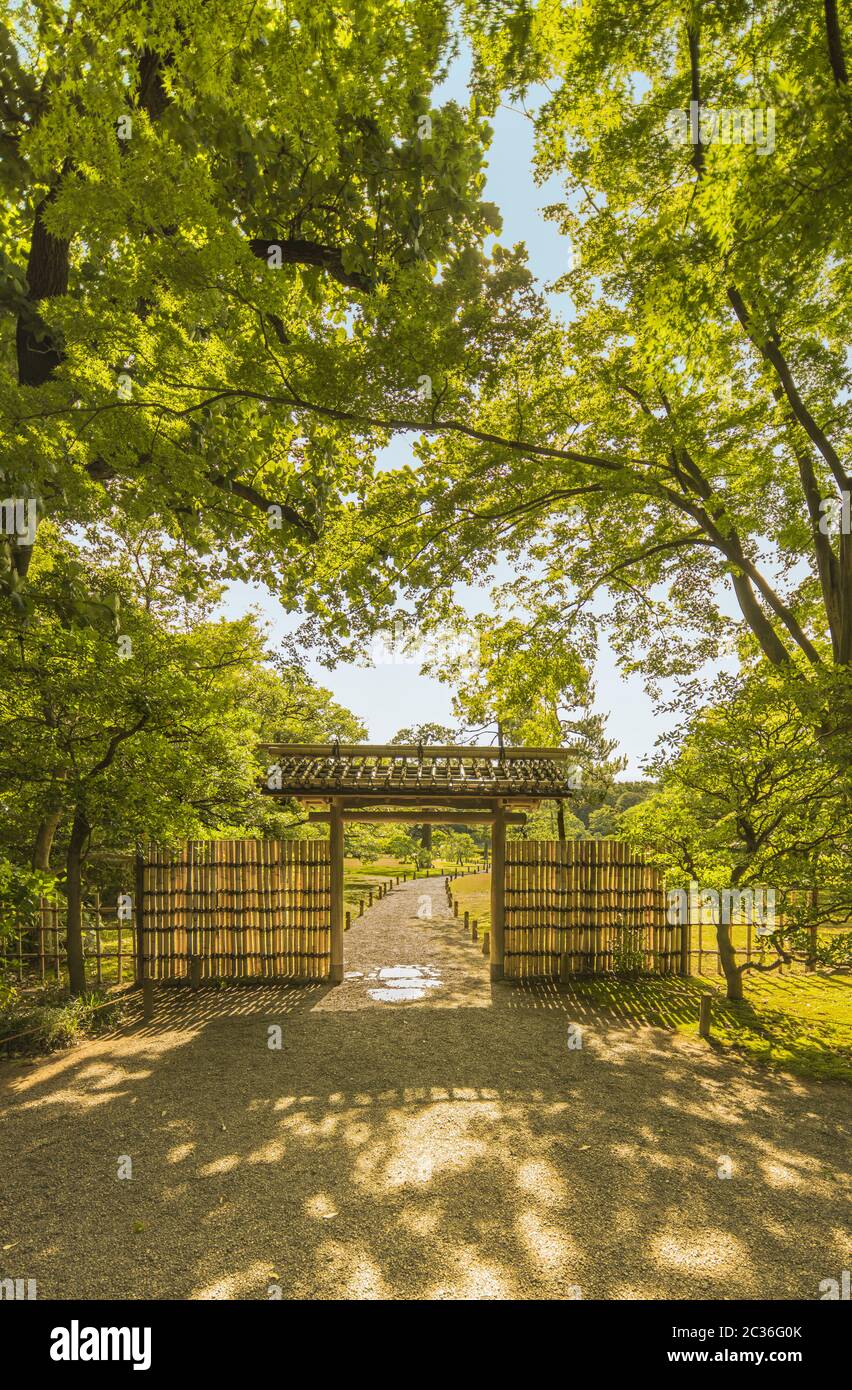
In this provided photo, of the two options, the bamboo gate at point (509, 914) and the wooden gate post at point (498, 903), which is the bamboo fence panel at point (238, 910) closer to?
the bamboo gate at point (509, 914)

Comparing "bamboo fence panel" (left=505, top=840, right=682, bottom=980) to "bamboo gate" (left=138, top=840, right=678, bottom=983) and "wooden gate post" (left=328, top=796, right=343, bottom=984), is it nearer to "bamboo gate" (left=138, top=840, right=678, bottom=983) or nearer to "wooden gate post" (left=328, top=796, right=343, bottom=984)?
"bamboo gate" (left=138, top=840, right=678, bottom=983)

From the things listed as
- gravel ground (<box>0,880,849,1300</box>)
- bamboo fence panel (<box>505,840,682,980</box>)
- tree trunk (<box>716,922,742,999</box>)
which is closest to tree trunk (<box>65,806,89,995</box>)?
gravel ground (<box>0,880,849,1300</box>)

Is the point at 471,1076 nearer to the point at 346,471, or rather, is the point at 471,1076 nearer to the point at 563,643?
the point at 563,643

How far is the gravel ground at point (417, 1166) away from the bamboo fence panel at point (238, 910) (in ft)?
6.26

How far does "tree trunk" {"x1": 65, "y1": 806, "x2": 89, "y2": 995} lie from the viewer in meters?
8.48

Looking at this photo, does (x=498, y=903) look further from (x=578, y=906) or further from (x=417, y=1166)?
(x=417, y=1166)

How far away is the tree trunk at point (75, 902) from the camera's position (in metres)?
8.48

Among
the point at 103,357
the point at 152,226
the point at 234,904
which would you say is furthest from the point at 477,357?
the point at 234,904

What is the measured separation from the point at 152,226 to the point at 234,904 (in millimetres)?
9283

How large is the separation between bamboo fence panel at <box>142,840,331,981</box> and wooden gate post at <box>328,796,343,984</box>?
102mm

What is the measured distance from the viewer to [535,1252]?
12.2 ft

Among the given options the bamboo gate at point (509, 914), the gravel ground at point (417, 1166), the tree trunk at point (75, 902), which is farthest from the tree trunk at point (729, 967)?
the tree trunk at point (75, 902)

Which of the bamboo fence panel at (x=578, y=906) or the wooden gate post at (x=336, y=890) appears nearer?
the bamboo fence panel at (x=578, y=906)

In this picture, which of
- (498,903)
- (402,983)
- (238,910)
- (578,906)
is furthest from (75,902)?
(578,906)
